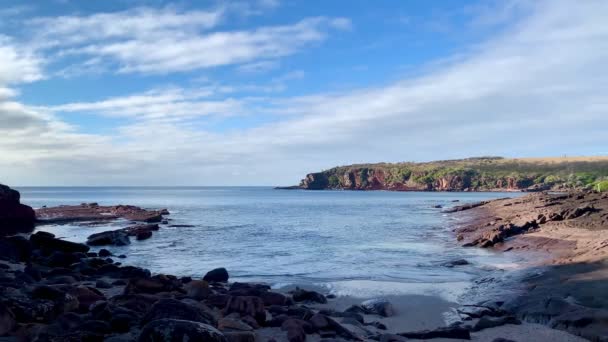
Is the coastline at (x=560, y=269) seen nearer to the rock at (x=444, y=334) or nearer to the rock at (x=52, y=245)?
the rock at (x=444, y=334)

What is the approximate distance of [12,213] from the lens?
1451 inches

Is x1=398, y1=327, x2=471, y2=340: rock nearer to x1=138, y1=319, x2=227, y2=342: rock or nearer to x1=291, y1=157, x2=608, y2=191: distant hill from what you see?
x1=138, y1=319, x2=227, y2=342: rock

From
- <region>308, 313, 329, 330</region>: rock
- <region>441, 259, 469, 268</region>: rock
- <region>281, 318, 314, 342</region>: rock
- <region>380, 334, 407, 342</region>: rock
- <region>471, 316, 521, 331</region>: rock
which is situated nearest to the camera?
<region>281, 318, 314, 342</region>: rock

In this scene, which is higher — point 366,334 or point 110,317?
point 110,317

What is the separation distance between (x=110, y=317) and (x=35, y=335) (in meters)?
1.18

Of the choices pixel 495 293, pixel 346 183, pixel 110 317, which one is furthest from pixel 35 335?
pixel 346 183

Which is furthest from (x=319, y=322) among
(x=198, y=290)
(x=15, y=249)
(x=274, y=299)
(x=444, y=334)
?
(x=15, y=249)

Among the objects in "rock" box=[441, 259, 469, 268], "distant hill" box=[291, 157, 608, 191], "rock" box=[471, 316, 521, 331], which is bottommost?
"rock" box=[441, 259, 469, 268]

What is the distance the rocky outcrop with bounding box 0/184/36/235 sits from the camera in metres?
35.5

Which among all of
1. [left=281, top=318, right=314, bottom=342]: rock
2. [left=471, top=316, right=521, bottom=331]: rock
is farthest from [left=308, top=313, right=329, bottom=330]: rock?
[left=471, top=316, right=521, bottom=331]: rock

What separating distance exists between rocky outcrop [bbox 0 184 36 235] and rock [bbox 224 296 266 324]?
98.5ft

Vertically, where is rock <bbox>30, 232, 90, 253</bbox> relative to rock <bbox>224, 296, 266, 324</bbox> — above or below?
below

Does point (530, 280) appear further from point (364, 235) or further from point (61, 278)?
point (364, 235)

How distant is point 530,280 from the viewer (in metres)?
13.3
